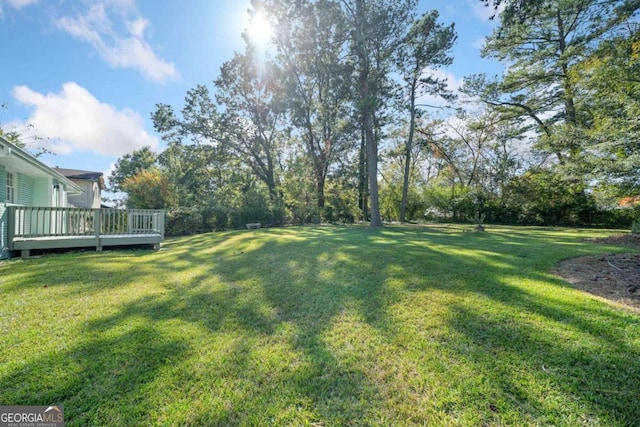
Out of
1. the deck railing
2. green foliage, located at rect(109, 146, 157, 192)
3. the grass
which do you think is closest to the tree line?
the deck railing

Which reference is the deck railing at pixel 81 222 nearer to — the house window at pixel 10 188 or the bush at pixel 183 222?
the house window at pixel 10 188

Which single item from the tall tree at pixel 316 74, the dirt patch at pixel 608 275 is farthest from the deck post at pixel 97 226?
the tall tree at pixel 316 74

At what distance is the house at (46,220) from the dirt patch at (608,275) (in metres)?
9.79

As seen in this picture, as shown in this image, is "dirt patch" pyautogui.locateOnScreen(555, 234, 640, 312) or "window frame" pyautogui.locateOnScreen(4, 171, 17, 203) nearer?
"dirt patch" pyautogui.locateOnScreen(555, 234, 640, 312)

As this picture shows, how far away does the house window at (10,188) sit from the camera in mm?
7319

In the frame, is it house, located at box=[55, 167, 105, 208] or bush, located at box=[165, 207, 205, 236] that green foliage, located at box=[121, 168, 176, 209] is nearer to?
bush, located at box=[165, 207, 205, 236]

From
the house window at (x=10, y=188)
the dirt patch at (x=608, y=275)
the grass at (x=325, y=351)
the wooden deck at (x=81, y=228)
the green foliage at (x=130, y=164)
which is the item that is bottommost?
the grass at (x=325, y=351)

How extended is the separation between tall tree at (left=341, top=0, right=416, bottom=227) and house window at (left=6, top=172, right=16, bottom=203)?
1287cm

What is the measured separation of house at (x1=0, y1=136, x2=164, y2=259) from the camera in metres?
5.99

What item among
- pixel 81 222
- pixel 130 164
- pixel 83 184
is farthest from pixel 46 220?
pixel 130 164

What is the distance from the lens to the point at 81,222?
7129 mm

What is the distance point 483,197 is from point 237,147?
17.2 m

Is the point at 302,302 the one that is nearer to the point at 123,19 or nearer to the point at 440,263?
the point at 440,263

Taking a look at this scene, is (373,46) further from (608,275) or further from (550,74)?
(608,275)
